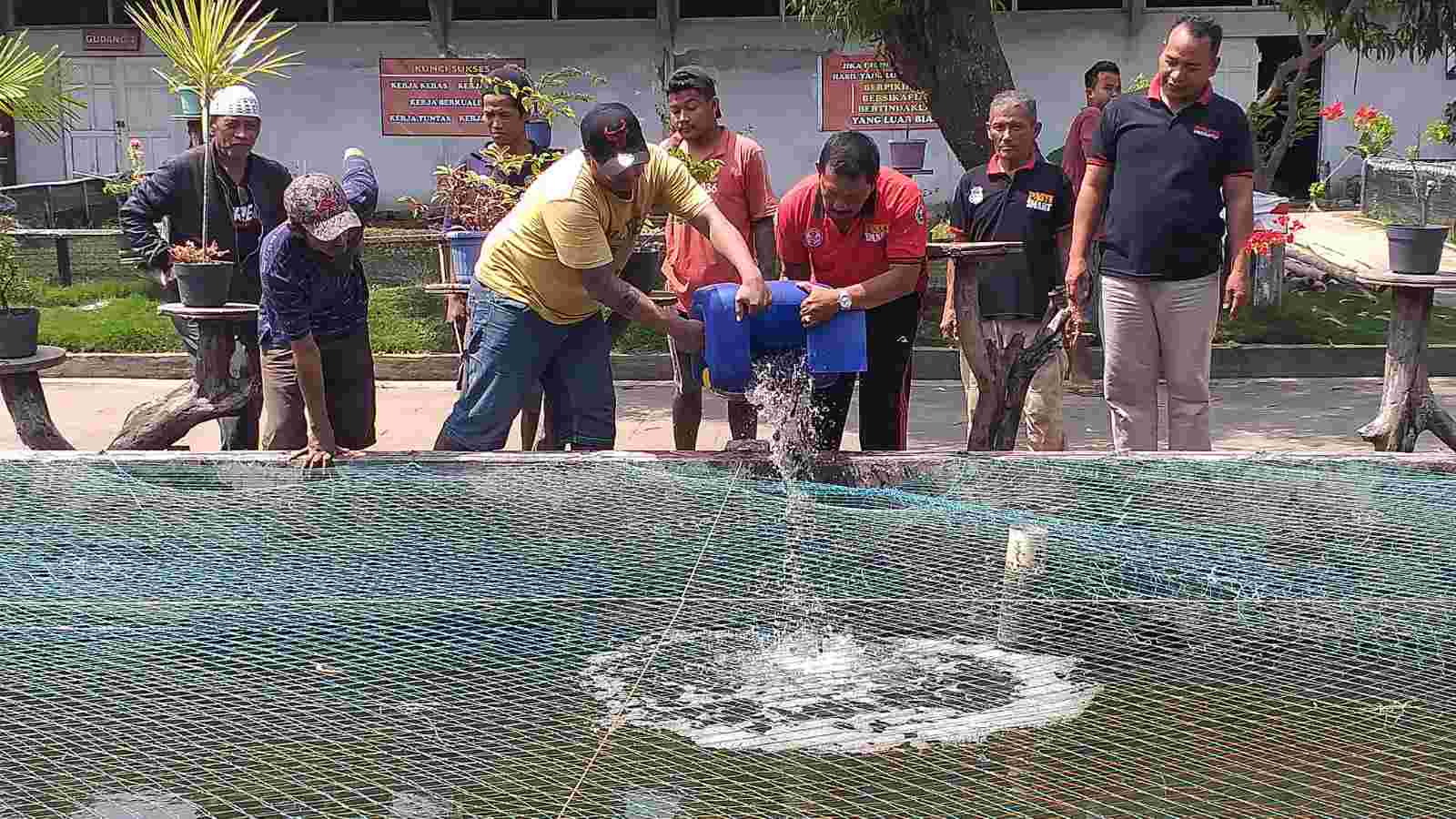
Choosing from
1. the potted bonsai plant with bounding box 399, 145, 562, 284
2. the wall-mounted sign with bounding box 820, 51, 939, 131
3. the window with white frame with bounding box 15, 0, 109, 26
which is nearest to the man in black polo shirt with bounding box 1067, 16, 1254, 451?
the potted bonsai plant with bounding box 399, 145, 562, 284

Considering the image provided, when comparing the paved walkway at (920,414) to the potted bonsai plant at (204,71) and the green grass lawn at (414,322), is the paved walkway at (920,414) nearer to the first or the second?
the green grass lawn at (414,322)

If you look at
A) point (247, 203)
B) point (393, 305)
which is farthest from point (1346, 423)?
point (393, 305)

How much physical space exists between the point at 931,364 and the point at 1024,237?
2.92 m

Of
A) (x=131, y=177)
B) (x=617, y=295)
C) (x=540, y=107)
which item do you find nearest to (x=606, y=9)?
(x=131, y=177)

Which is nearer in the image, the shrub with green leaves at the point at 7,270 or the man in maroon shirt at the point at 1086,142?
the shrub with green leaves at the point at 7,270

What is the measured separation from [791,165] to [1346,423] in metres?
9.05

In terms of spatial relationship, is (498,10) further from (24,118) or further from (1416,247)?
(1416,247)

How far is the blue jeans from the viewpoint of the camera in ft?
13.9

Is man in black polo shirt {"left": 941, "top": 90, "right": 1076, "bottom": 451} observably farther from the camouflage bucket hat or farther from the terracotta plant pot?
the terracotta plant pot

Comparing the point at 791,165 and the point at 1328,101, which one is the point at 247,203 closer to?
the point at 791,165

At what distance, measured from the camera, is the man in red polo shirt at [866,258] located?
4.16 m

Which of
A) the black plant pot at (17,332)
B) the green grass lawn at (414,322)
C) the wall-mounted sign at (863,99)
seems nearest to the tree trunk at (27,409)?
the black plant pot at (17,332)

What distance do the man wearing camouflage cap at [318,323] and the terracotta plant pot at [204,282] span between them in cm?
43

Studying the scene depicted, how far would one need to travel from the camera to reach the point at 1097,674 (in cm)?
343
